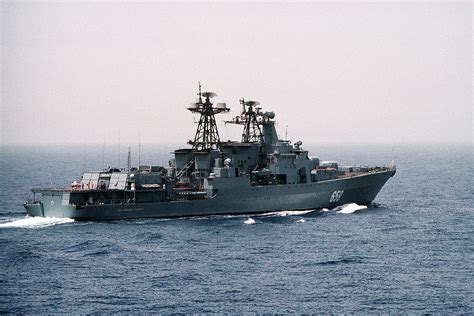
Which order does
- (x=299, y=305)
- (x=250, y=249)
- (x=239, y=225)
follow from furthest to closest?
1. (x=239, y=225)
2. (x=250, y=249)
3. (x=299, y=305)

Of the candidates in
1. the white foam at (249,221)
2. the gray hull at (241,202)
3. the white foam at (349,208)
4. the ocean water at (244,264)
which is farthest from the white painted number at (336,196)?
the white foam at (249,221)

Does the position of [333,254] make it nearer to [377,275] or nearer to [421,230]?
[377,275]

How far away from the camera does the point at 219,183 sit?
60.4 metres

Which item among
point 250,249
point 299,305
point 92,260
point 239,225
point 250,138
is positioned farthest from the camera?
point 250,138

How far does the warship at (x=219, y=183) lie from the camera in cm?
5766

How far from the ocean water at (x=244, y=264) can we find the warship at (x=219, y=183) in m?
1.48

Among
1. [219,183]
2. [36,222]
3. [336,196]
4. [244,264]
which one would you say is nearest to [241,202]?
[219,183]

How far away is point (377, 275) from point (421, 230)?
1668cm

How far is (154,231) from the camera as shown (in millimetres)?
53000

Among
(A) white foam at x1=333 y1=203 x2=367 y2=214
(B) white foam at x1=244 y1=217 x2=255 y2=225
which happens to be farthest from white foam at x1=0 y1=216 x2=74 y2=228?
(A) white foam at x1=333 y1=203 x2=367 y2=214

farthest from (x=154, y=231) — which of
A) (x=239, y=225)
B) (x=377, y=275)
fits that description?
(x=377, y=275)

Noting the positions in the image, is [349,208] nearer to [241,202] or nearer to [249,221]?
[241,202]

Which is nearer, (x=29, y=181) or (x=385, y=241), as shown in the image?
(x=385, y=241)

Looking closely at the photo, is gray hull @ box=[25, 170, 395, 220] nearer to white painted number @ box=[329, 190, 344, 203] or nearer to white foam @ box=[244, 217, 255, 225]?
white painted number @ box=[329, 190, 344, 203]
